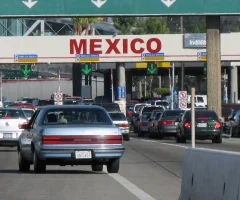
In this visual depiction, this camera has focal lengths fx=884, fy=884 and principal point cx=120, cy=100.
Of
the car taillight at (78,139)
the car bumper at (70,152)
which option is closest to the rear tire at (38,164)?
the car bumper at (70,152)

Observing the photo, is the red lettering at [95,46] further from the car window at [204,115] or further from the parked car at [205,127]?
the car window at [204,115]

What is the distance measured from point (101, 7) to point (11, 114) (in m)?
10.7

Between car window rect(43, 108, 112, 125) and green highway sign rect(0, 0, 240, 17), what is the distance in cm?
2243

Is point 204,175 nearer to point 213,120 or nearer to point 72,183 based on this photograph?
point 72,183

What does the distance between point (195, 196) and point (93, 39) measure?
48.8 m

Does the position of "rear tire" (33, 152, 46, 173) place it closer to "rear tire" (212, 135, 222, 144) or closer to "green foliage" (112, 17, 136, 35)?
"rear tire" (212, 135, 222, 144)

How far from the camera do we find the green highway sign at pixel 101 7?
42625 millimetres

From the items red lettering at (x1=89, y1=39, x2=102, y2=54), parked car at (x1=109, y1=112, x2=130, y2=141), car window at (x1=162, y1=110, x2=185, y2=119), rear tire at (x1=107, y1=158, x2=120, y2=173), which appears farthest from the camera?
red lettering at (x1=89, y1=39, x2=102, y2=54)

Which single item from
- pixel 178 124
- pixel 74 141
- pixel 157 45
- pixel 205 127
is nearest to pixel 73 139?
pixel 74 141

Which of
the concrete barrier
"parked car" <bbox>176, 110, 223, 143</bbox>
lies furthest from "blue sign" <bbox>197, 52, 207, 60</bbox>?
the concrete barrier

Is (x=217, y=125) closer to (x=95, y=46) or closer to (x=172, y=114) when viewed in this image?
(x=172, y=114)

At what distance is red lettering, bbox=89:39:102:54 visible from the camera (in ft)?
198

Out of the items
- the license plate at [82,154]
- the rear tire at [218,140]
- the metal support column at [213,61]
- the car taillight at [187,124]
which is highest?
the metal support column at [213,61]

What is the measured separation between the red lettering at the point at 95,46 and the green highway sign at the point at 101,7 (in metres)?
17.7
